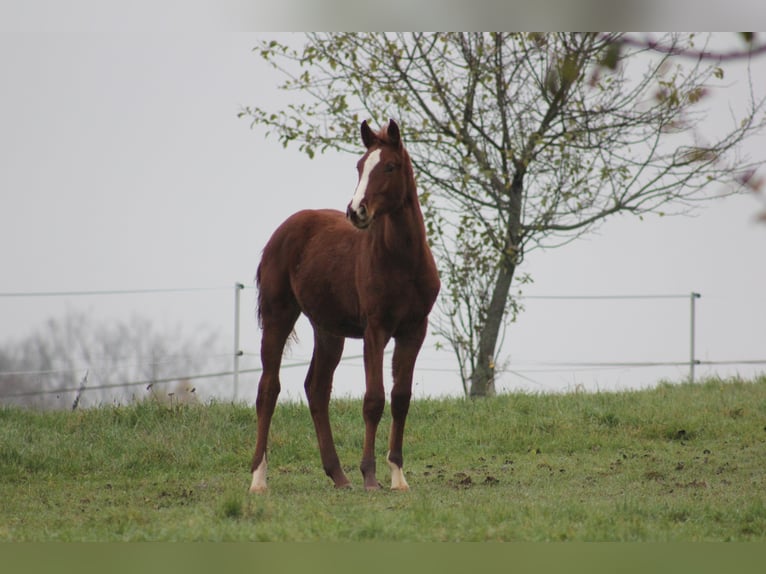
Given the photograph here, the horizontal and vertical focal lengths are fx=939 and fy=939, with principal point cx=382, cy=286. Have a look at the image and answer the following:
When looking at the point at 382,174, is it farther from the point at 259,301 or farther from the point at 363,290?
the point at 259,301

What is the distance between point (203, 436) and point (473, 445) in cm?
261

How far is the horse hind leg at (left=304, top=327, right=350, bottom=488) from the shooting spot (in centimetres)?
698

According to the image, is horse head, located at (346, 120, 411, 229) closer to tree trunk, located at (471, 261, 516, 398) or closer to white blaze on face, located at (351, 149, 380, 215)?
white blaze on face, located at (351, 149, 380, 215)

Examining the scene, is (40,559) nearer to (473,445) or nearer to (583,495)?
(583,495)

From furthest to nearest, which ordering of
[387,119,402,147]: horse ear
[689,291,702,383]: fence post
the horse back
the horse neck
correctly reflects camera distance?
[689,291,702,383]: fence post
the horse back
the horse neck
[387,119,402,147]: horse ear

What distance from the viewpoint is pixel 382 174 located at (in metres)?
6.12

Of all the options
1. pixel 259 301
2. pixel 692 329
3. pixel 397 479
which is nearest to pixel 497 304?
pixel 692 329

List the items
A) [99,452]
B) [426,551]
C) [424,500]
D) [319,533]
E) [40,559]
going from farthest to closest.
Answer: [99,452] → [424,500] → [319,533] → [426,551] → [40,559]

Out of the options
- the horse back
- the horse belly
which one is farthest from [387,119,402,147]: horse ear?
the horse belly

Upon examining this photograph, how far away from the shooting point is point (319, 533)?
4578mm

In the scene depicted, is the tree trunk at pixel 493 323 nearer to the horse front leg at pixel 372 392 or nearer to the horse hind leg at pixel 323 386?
the horse hind leg at pixel 323 386

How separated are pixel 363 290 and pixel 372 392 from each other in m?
0.71

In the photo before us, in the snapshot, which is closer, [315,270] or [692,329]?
[315,270]

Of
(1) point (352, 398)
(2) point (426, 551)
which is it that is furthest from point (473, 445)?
(2) point (426, 551)
